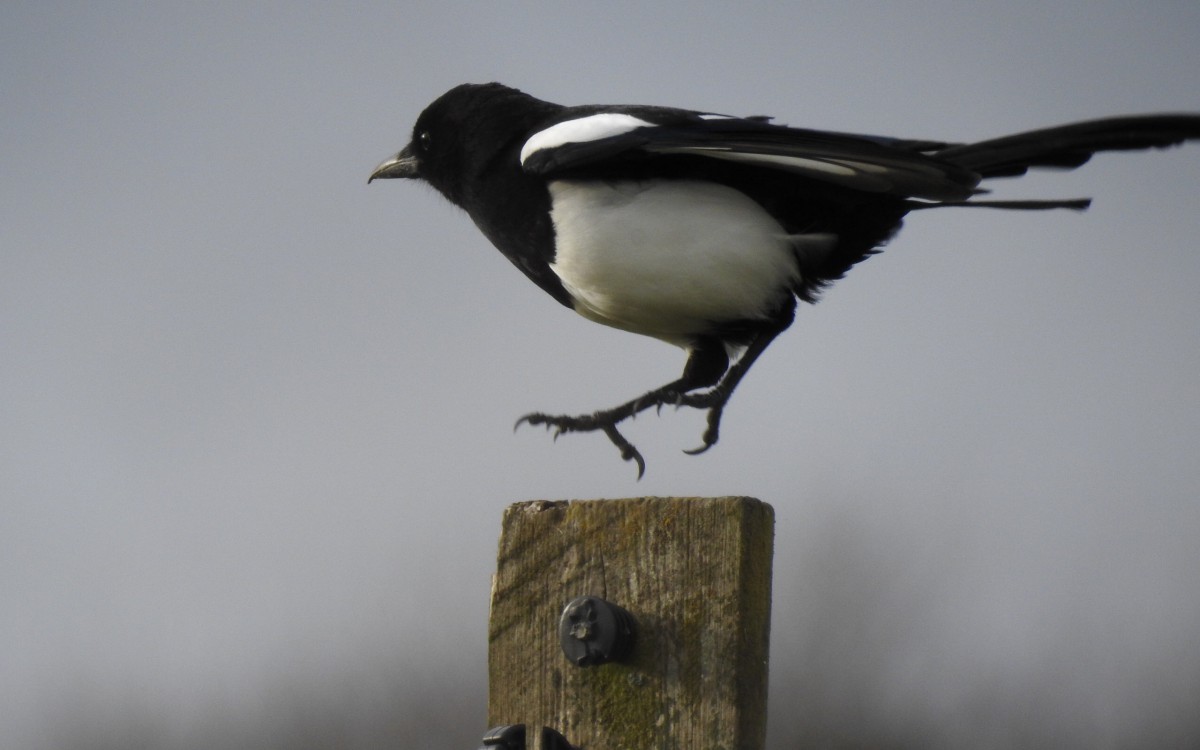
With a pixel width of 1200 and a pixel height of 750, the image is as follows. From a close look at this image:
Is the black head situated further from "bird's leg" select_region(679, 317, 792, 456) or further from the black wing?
"bird's leg" select_region(679, 317, 792, 456)

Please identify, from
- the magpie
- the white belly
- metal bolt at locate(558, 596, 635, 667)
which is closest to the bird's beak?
the magpie

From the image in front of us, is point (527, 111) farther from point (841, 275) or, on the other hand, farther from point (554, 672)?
point (554, 672)

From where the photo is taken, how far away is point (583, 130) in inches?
114

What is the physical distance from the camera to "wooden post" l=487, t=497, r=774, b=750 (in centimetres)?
181

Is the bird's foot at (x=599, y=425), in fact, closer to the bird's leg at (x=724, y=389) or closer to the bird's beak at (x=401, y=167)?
the bird's leg at (x=724, y=389)

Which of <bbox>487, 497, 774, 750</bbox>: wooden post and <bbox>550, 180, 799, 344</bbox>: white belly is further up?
<bbox>550, 180, 799, 344</bbox>: white belly

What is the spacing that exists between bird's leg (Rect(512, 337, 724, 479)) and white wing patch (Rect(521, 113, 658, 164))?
23.1 inches

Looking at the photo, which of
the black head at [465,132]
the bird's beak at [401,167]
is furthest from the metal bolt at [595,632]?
the bird's beak at [401,167]

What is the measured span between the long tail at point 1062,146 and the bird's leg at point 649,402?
65 centimetres

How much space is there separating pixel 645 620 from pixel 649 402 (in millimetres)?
1225

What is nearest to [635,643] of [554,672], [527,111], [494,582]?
[554,672]

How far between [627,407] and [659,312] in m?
0.27

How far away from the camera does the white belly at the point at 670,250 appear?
9.18ft

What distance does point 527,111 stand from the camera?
3.42 m
